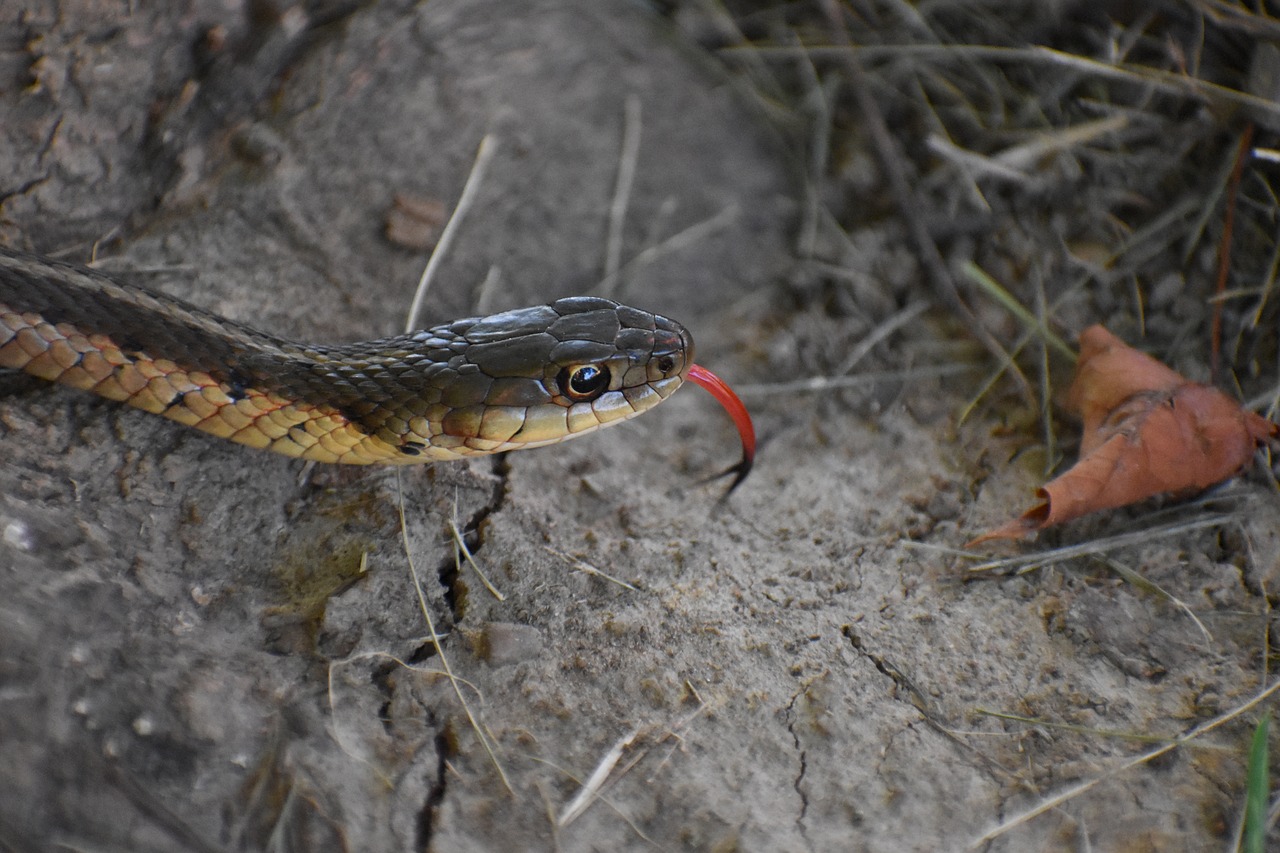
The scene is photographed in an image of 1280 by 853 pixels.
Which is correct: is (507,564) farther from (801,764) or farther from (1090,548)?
(1090,548)

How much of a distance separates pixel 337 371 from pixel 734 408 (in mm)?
1141

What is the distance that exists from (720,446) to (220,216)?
5.94 feet

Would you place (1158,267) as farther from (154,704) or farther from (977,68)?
(154,704)

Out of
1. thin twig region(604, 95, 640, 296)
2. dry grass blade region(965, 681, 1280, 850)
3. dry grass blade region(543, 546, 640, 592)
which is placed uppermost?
thin twig region(604, 95, 640, 296)

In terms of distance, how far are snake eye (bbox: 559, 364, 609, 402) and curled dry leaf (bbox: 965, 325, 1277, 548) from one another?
44.5 inches

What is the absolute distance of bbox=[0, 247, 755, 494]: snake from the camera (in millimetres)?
2387

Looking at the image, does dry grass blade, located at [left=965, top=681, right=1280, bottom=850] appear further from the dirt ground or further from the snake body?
the snake body

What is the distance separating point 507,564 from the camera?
2.46 meters

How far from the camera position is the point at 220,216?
9.86 feet

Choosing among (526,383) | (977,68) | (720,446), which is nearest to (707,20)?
(977,68)

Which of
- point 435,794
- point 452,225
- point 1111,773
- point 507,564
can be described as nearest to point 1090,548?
point 1111,773

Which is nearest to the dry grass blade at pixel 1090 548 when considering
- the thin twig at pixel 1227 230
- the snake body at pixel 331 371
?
the thin twig at pixel 1227 230

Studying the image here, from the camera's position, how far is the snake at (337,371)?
2.39m

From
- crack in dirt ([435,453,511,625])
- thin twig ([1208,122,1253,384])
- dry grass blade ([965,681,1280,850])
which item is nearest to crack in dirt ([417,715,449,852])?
crack in dirt ([435,453,511,625])
